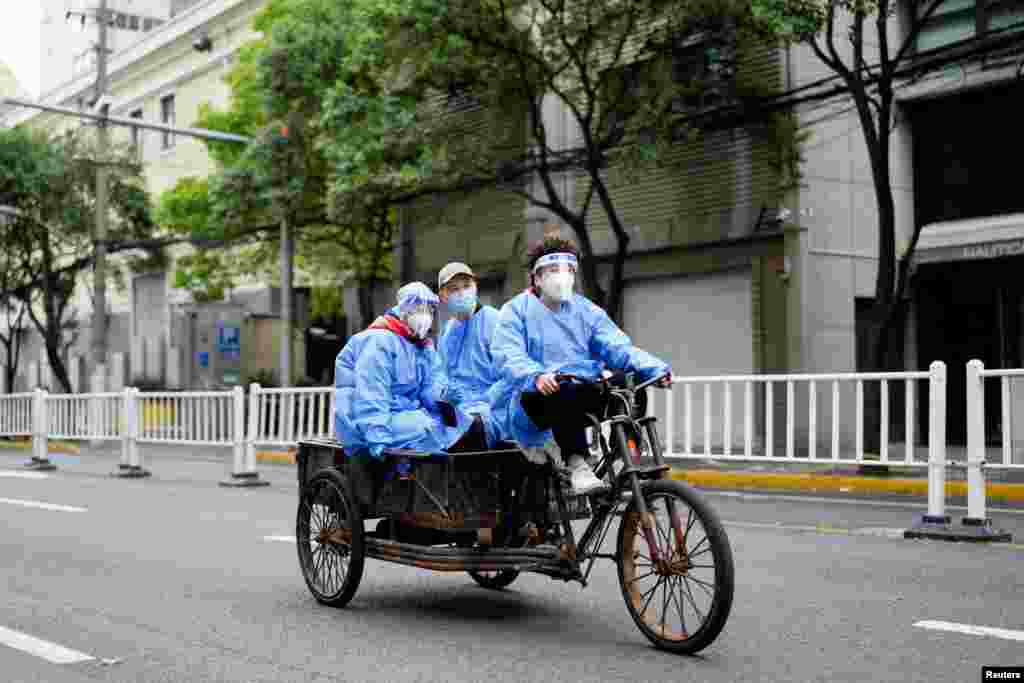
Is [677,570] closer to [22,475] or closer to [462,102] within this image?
[22,475]

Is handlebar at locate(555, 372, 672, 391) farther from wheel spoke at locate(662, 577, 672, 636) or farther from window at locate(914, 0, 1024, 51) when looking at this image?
window at locate(914, 0, 1024, 51)

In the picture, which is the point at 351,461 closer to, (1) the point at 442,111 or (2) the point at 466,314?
(2) the point at 466,314

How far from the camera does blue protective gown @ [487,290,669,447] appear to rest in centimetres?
629

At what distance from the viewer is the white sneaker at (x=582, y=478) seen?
611 cm

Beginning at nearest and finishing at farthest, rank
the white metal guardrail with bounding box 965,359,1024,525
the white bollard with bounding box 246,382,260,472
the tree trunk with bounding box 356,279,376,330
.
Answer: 1. the white metal guardrail with bounding box 965,359,1024,525
2. the white bollard with bounding box 246,382,260,472
3. the tree trunk with bounding box 356,279,376,330

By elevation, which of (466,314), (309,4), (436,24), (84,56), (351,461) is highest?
(84,56)

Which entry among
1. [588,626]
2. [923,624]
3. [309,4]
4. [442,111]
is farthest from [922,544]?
[309,4]

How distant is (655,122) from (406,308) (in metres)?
13.4

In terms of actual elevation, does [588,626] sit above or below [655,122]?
below

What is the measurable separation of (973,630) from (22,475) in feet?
48.7

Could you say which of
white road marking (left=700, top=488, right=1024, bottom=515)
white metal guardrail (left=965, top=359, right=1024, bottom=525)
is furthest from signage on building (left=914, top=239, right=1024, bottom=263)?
white metal guardrail (left=965, top=359, right=1024, bottom=525)

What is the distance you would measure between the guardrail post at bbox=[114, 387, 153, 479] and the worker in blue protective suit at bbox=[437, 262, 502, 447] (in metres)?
11.6

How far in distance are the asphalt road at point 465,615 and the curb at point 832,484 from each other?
2664 millimetres

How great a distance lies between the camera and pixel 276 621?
677 cm
